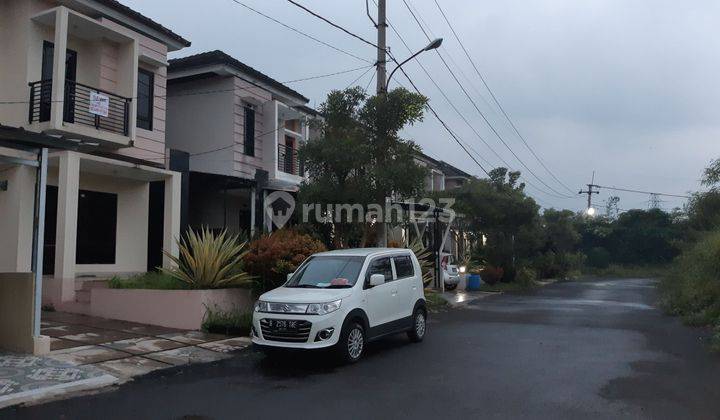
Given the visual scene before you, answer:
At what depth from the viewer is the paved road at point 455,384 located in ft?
21.4

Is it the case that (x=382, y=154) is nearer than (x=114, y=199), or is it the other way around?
(x=382, y=154)

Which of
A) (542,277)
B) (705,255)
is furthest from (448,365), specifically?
(542,277)

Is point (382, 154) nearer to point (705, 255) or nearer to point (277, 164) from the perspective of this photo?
point (277, 164)

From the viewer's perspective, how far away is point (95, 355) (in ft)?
30.1

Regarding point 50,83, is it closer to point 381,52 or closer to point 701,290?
point 381,52

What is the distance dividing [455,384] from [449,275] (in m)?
16.6

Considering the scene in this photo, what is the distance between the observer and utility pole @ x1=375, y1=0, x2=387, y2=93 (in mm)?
16253

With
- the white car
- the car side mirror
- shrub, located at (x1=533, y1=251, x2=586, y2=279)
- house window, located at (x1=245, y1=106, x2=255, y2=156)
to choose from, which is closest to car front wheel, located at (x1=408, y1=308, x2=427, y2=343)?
the white car

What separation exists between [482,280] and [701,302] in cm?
1409

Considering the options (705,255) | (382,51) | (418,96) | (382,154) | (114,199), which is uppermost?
(382,51)

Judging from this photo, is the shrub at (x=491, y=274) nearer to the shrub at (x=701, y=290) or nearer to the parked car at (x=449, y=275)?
the parked car at (x=449, y=275)

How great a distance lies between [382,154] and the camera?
591 inches

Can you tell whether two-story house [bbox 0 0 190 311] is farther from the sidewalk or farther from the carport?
the carport

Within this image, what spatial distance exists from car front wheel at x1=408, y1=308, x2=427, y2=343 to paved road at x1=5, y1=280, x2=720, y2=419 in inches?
9.4
